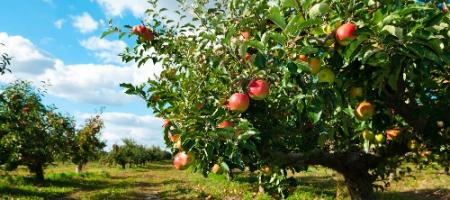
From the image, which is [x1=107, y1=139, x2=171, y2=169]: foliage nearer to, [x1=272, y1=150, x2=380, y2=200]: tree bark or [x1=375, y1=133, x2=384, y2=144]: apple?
[x1=272, y1=150, x2=380, y2=200]: tree bark

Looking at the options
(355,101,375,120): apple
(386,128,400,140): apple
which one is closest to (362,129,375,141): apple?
(386,128,400,140): apple

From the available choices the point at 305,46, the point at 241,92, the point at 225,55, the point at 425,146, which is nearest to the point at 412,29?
the point at 305,46

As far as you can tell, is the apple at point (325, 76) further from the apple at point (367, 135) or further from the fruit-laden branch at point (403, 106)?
the apple at point (367, 135)

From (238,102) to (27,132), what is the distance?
22438 mm

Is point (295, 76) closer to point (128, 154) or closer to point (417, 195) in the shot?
point (417, 195)

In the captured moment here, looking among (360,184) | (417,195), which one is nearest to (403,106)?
(360,184)

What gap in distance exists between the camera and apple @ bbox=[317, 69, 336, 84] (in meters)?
3.08

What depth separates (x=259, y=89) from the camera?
3.27m

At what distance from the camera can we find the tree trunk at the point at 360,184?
8023 mm

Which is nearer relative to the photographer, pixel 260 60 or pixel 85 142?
pixel 260 60

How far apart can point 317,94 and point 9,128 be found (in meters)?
22.3

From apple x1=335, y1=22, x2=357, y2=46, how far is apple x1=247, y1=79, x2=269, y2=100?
2.16ft

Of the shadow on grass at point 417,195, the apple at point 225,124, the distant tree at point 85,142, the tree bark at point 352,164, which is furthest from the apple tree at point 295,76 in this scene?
the distant tree at point 85,142

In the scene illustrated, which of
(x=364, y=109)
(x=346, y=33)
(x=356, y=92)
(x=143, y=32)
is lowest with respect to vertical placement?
(x=364, y=109)
